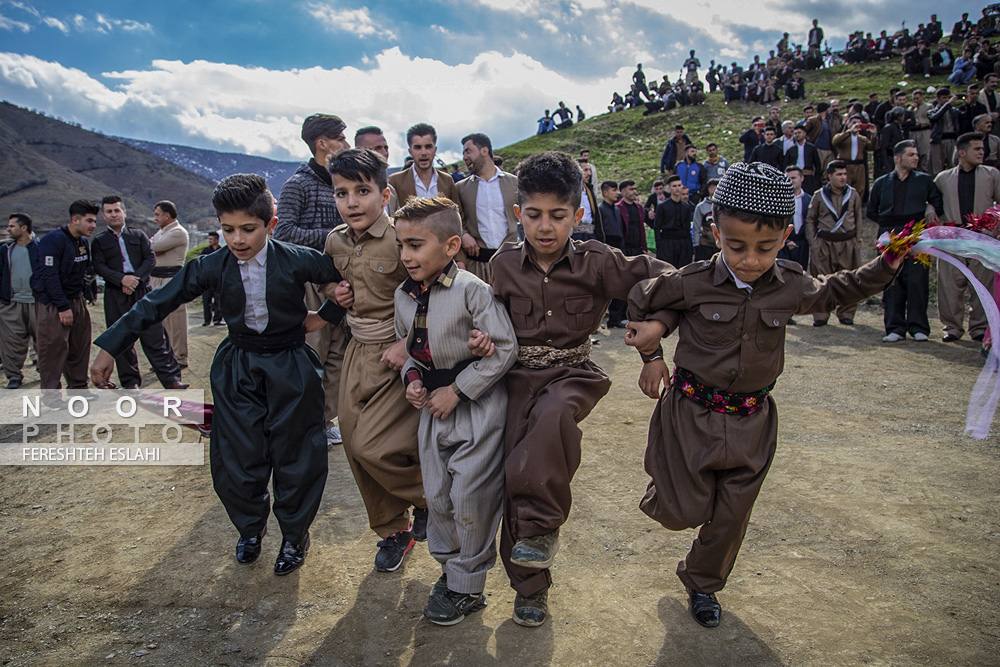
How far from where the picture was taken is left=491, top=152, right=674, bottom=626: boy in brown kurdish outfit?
8.39 feet

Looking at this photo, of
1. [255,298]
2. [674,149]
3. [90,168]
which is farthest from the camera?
[90,168]

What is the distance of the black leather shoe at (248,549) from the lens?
3176 mm

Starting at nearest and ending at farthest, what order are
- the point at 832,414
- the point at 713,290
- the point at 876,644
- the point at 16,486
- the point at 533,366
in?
the point at 876,644, the point at 713,290, the point at 533,366, the point at 16,486, the point at 832,414

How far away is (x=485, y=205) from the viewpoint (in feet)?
18.1

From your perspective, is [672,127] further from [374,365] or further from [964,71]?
[374,365]

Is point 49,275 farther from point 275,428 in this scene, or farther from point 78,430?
point 275,428

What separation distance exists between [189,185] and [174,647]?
6819 centimetres

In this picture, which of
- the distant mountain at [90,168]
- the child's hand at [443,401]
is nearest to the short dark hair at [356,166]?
the child's hand at [443,401]

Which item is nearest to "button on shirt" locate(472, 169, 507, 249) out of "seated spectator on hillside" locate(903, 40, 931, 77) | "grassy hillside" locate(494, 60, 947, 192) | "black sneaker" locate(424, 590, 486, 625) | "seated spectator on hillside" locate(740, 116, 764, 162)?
"black sneaker" locate(424, 590, 486, 625)

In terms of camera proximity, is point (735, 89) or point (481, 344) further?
point (735, 89)

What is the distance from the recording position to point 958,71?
19781 millimetres

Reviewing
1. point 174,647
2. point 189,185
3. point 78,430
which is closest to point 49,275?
point 78,430

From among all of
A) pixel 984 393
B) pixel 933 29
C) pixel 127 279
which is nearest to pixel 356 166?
pixel 984 393

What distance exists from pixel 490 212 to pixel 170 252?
4851mm
